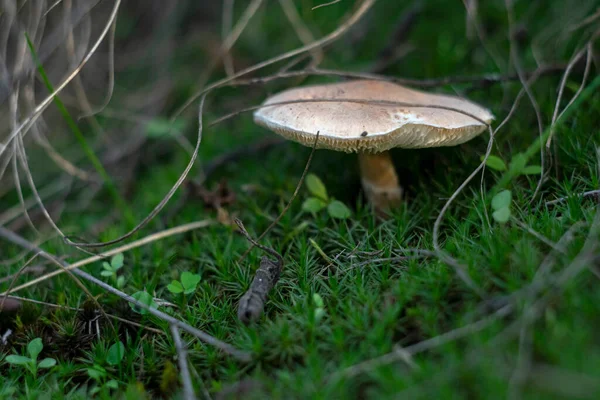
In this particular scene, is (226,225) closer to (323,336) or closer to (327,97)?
(327,97)

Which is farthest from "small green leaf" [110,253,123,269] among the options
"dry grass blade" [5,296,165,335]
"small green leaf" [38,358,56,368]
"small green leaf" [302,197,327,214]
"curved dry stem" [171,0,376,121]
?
"small green leaf" [302,197,327,214]

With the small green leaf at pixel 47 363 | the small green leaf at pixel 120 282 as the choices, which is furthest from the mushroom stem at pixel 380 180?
the small green leaf at pixel 47 363

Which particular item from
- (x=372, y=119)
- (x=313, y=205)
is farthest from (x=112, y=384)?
(x=372, y=119)

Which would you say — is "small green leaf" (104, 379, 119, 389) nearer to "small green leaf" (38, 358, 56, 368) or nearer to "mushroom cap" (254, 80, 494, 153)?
"small green leaf" (38, 358, 56, 368)

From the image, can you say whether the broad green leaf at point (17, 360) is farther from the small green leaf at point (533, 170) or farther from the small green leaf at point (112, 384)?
the small green leaf at point (533, 170)

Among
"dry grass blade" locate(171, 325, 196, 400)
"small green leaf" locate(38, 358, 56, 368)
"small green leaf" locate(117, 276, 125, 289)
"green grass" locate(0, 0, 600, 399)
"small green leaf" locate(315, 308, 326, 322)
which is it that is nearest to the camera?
"green grass" locate(0, 0, 600, 399)

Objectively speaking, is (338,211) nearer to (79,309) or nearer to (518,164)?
(518,164)
